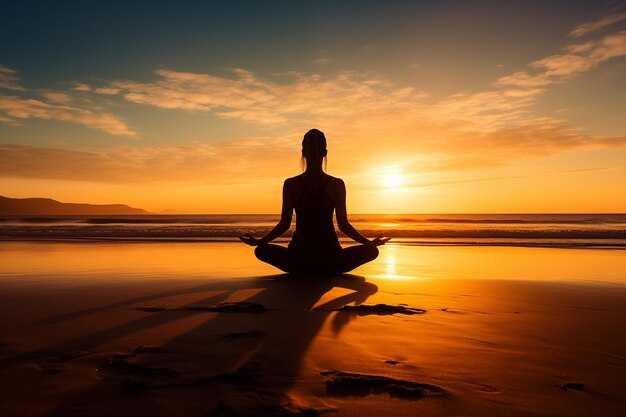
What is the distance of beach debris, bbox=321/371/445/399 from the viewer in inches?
83.8

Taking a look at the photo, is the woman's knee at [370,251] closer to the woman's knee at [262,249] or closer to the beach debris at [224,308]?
the woman's knee at [262,249]

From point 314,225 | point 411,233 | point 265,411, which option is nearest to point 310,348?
point 265,411

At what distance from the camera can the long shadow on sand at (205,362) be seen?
6.40ft

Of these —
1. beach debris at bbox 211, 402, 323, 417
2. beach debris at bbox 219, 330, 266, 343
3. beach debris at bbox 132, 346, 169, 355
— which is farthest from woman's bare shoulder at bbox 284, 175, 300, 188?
beach debris at bbox 211, 402, 323, 417

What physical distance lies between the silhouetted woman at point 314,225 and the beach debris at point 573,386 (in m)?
3.44

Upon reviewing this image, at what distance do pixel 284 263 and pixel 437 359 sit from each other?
3.78m

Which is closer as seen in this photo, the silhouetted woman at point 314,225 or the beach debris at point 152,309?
the beach debris at point 152,309

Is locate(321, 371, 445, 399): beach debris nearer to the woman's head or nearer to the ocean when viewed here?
the woman's head

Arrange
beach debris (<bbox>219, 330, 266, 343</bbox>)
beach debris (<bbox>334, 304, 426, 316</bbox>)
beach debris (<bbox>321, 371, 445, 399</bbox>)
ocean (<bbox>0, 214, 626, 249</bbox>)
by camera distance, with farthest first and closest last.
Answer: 1. ocean (<bbox>0, 214, 626, 249</bbox>)
2. beach debris (<bbox>334, 304, 426, 316</bbox>)
3. beach debris (<bbox>219, 330, 266, 343</bbox>)
4. beach debris (<bbox>321, 371, 445, 399</bbox>)

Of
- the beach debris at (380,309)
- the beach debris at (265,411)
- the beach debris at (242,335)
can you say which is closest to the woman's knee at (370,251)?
the beach debris at (380,309)

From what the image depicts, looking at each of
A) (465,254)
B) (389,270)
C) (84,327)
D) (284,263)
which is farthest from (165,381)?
(465,254)

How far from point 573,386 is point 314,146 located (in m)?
4.21

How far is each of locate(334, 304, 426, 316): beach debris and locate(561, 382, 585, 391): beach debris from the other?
1.78 m

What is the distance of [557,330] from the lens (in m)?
3.50
